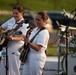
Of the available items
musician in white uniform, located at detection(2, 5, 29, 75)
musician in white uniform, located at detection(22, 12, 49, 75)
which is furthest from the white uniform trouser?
musician in white uniform, located at detection(2, 5, 29, 75)

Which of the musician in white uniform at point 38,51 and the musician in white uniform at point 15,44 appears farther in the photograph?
the musician in white uniform at point 15,44

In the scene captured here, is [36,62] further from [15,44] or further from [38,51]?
[15,44]

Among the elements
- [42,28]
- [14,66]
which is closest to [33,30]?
[42,28]

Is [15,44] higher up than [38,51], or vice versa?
[15,44]

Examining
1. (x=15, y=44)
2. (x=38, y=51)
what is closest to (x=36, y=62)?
(x=38, y=51)

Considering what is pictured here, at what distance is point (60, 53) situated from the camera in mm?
10266

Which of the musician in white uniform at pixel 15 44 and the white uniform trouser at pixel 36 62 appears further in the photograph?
the musician in white uniform at pixel 15 44

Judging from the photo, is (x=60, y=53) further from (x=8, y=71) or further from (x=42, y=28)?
(x=42, y=28)

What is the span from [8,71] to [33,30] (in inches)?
57.5

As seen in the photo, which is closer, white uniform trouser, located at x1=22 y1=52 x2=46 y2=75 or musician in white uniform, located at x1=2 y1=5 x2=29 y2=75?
white uniform trouser, located at x1=22 y1=52 x2=46 y2=75

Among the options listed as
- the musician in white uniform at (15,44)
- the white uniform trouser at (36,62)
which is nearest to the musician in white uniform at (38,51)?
the white uniform trouser at (36,62)

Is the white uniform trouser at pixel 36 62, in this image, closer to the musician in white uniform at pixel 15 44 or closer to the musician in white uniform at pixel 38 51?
the musician in white uniform at pixel 38 51

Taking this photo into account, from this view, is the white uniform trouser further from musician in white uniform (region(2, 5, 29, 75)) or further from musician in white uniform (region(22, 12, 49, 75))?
musician in white uniform (region(2, 5, 29, 75))

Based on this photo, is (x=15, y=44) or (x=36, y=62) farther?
(x=15, y=44)
